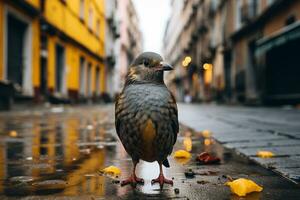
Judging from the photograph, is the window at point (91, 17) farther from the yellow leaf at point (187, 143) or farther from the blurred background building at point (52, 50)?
the yellow leaf at point (187, 143)

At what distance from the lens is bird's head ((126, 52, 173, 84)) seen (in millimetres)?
1999

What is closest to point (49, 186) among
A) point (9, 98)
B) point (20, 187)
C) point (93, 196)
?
point (20, 187)

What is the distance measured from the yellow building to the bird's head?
1013 cm

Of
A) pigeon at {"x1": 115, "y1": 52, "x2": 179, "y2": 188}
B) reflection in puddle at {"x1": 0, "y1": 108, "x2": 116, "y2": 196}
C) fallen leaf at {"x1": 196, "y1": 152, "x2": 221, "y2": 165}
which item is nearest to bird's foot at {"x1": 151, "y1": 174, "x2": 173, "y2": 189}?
pigeon at {"x1": 115, "y1": 52, "x2": 179, "y2": 188}

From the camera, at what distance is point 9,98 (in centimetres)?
1087

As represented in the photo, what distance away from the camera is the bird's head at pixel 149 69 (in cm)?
200

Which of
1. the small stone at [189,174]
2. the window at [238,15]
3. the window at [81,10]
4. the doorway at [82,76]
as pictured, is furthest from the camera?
the doorway at [82,76]

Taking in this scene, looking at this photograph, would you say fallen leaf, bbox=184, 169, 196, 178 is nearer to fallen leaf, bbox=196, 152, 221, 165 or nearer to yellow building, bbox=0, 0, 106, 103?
fallen leaf, bbox=196, 152, 221, 165

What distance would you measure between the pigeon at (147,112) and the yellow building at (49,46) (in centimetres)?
1013

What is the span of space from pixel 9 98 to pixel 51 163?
8635 mm

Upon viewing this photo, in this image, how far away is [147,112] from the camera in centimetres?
192

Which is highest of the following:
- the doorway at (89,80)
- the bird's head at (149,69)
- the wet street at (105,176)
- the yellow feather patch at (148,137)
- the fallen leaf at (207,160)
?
the doorway at (89,80)

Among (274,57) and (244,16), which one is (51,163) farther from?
(244,16)

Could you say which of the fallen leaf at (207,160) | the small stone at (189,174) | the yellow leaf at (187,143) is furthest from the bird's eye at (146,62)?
the yellow leaf at (187,143)
